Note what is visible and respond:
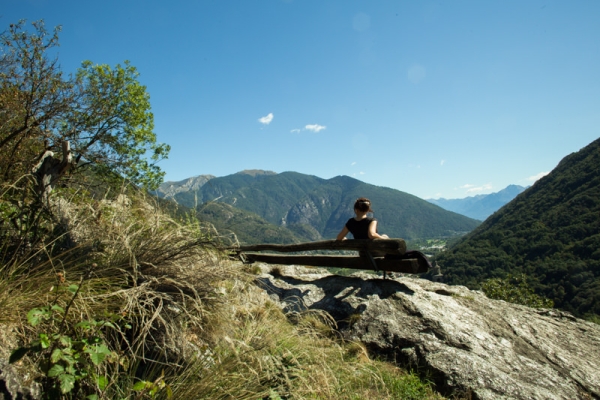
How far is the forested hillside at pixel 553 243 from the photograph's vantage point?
63531 millimetres

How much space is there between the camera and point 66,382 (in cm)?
149

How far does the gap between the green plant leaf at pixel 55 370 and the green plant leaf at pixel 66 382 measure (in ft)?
0.09

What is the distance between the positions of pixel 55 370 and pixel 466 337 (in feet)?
14.5

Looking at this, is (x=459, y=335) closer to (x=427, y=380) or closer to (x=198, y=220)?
(x=427, y=380)

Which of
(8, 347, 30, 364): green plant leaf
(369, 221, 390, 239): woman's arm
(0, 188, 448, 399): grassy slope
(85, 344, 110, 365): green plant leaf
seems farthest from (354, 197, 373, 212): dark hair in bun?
(8, 347, 30, 364): green plant leaf

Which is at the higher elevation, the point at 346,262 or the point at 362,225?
the point at 362,225

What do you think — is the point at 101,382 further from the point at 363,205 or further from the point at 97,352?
the point at 363,205

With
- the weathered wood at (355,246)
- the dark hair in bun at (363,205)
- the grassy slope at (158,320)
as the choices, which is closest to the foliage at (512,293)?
the dark hair in bun at (363,205)

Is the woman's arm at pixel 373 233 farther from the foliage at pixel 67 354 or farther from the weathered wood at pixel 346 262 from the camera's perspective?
the foliage at pixel 67 354

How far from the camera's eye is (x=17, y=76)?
7.91 m

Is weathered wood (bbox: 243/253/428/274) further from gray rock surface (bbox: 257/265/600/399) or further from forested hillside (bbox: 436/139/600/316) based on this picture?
forested hillside (bbox: 436/139/600/316)

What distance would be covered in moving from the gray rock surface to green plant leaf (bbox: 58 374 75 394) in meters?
3.14

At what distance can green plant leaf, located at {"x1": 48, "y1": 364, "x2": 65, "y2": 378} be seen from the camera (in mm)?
1484

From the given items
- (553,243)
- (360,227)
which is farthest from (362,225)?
(553,243)
